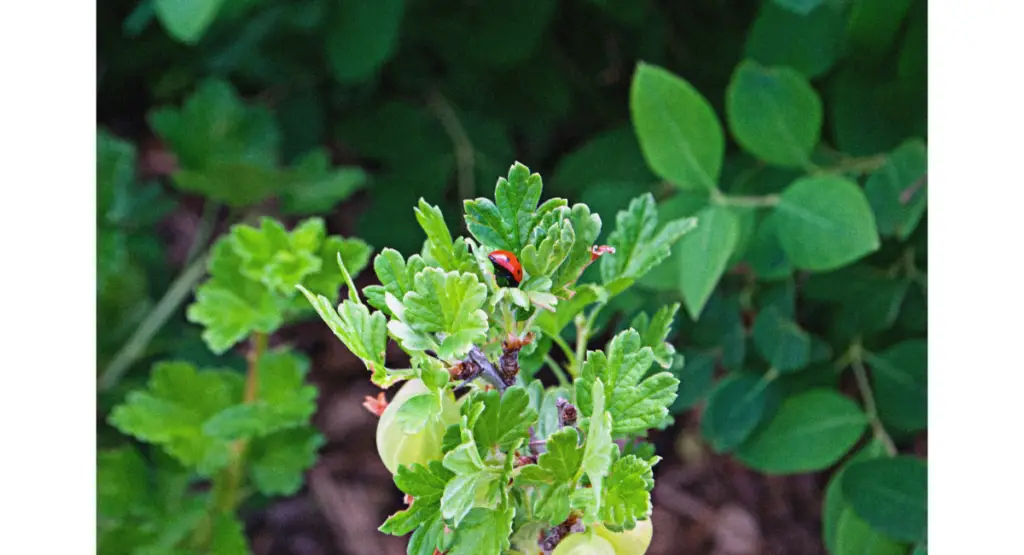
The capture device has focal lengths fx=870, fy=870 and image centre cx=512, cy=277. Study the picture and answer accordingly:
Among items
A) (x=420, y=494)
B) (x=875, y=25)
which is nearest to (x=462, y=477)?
(x=420, y=494)

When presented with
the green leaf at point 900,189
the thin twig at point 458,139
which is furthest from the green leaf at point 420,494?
the thin twig at point 458,139

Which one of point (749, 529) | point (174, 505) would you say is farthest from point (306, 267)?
point (749, 529)

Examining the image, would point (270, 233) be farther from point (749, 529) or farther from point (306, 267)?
point (749, 529)

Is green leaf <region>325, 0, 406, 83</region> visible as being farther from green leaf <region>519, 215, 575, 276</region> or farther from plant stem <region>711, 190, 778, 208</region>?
green leaf <region>519, 215, 575, 276</region>

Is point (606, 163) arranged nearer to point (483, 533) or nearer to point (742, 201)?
point (742, 201)

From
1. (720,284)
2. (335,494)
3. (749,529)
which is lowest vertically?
(749,529)

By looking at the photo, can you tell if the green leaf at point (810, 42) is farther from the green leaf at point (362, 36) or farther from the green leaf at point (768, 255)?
the green leaf at point (362, 36)

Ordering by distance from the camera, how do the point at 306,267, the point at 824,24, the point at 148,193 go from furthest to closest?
the point at 148,193, the point at 824,24, the point at 306,267
